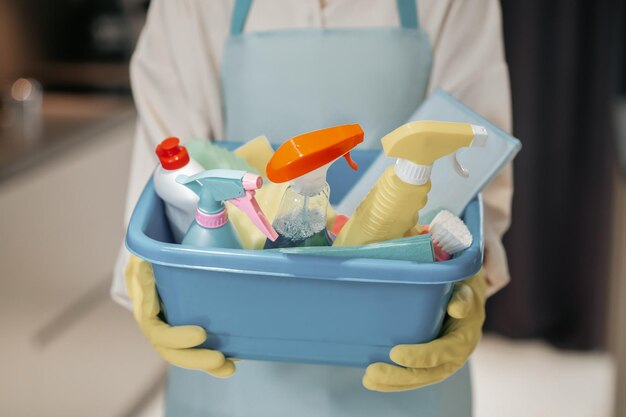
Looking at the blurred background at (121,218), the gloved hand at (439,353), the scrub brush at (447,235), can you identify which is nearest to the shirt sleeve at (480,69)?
the gloved hand at (439,353)

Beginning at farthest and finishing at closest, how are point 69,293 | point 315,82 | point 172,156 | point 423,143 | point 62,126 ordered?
point 62,126
point 69,293
point 315,82
point 172,156
point 423,143

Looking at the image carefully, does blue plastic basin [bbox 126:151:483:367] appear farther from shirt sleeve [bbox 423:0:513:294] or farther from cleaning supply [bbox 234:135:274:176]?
shirt sleeve [bbox 423:0:513:294]

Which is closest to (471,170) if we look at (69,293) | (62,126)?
(69,293)

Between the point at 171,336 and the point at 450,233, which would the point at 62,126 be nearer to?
the point at 171,336

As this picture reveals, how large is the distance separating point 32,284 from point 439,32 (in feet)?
3.87

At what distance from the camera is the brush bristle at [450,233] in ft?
2.12

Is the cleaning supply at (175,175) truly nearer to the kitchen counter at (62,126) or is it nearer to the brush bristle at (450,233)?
the brush bristle at (450,233)

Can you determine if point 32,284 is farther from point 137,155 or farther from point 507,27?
point 507,27

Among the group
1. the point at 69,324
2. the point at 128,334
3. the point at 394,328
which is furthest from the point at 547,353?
the point at 394,328

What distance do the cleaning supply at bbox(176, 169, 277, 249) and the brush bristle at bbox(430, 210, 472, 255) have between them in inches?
6.0

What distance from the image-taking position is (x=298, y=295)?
649 mm

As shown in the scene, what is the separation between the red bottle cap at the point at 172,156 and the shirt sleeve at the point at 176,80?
0.26m

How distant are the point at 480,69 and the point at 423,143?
1.28 feet

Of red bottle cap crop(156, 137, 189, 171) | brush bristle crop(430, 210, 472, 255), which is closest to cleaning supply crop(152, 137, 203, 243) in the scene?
red bottle cap crop(156, 137, 189, 171)
